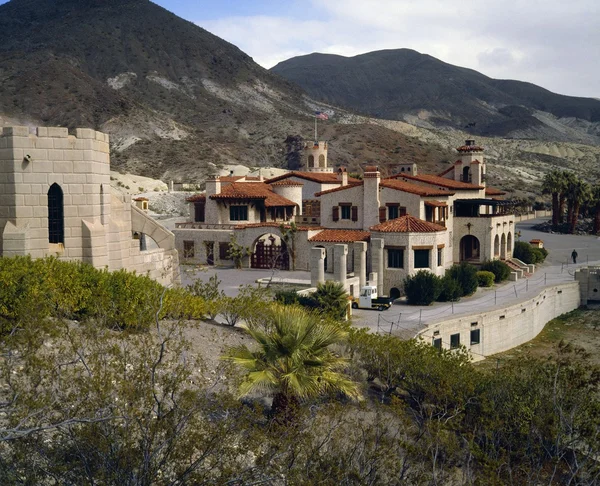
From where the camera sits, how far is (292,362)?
15.8 meters

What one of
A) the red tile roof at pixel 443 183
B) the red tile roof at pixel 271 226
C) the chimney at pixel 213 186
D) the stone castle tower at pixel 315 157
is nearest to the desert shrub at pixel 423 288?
the red tile roof at pixel 271 226

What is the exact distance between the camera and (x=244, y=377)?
15359 millimetres

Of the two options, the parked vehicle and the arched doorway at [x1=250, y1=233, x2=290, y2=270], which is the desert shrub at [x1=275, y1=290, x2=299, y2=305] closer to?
the parked vehicle

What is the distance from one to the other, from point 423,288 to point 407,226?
420 cm

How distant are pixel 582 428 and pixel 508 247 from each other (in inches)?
1394

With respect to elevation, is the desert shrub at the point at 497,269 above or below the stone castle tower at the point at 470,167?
below

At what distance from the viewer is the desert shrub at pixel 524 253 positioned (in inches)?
2050

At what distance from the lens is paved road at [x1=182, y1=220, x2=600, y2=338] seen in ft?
104

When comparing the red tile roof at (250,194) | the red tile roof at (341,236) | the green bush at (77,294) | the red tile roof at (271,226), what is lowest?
the green bush at (77,294)

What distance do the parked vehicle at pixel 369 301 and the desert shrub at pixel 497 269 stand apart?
36.3ft

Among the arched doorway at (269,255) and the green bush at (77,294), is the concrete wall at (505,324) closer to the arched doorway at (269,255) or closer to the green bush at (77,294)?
the green bush at (77,294)

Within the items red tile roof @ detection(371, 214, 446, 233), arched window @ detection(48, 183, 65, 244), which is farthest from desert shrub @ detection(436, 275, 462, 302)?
arched window @ detection(48, 183, 65, 244)

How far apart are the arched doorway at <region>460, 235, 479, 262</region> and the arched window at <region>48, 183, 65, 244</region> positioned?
33.3m

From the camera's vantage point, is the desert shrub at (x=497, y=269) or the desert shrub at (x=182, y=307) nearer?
the desert shrub at (x=182, y=307)
